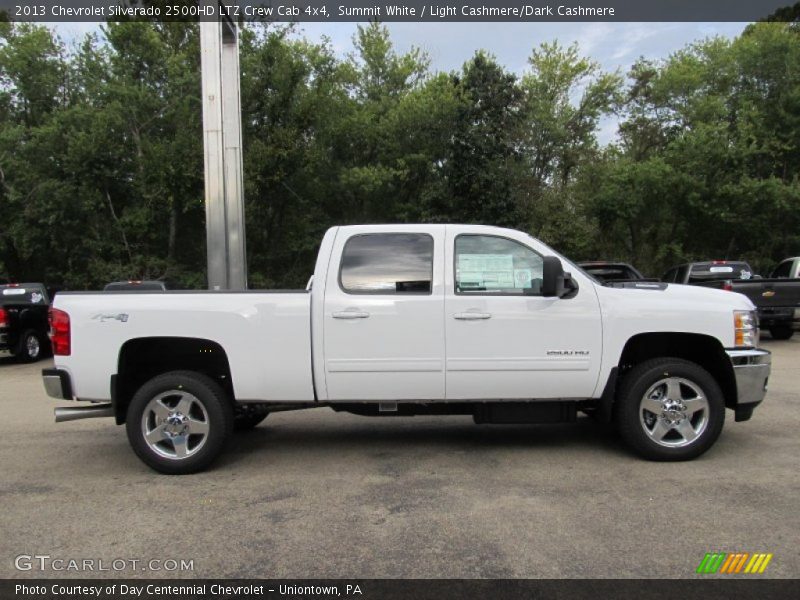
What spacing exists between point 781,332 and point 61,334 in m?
15.0

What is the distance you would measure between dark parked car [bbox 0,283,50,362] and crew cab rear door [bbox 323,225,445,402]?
10.9 meters

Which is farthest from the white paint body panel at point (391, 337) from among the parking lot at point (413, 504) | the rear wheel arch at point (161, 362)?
the parking lot at point (413, 504)

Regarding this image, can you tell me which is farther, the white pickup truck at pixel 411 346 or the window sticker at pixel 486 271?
the window sticker at pixel 486 271

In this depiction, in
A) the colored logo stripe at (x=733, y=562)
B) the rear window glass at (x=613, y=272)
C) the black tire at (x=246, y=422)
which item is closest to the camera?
the colored logo stripe at (x=733, y=562)

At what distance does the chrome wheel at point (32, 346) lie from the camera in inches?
547

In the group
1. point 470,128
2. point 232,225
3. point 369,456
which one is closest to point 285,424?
point 369,456

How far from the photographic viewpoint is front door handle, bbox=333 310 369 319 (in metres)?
5.18

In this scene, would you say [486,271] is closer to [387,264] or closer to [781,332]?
[387,264]

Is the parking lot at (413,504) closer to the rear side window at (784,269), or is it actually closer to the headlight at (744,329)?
the headlight at (744,329)

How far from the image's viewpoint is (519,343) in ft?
17.2

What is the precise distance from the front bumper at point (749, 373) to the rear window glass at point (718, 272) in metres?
10.6

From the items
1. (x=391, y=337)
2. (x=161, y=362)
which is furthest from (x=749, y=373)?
(x=161, y=362)

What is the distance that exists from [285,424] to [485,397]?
8.93 feet

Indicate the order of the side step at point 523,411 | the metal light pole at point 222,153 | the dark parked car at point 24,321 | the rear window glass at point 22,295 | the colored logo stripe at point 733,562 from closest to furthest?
the colored logo stripe at point 733,562 → the side step at point 523,411 → the metal light pole at point 222,153 → the dark parked car at point 24,321 → the rear window glass at point 22,295
